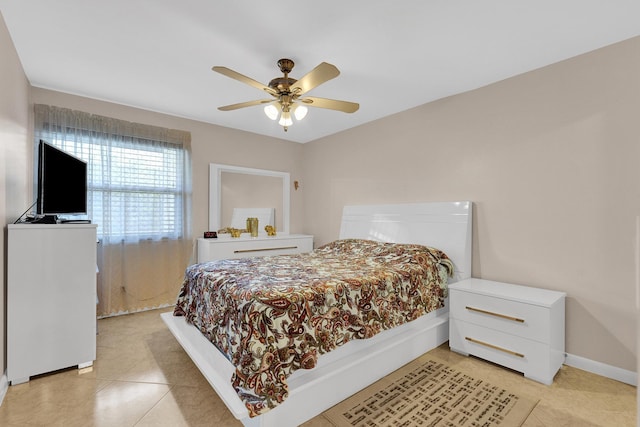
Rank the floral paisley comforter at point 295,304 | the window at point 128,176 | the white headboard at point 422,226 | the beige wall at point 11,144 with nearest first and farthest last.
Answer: the floral paisley comforter at point 295,304 → the beige wall at point 11,144 → the white headboard at point 422,226 → the window at point 128,176

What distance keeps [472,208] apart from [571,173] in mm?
819

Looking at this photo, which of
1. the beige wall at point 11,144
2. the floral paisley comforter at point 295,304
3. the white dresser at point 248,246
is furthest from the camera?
the white dresser at point 248,246

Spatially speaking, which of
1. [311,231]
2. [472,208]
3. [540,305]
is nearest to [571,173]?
[472,208]

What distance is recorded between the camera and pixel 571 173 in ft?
7.95

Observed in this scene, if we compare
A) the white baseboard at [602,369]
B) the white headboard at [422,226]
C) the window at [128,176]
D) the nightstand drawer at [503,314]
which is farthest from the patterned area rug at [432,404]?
the window at [128,176]

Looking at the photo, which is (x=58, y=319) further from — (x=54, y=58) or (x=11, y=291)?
(x=54, y=58)

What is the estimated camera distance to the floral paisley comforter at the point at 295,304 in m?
1.60

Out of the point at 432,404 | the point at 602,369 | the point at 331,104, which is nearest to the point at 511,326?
the point at 602,369

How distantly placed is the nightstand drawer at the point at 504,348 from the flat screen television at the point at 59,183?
339 cm

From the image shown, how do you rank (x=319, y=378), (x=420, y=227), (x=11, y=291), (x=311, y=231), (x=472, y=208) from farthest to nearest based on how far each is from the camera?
1. (x=311, y=231)
2. (x=420, y=227)
3. (x=472, y=208)
4. (x=11, y=291)
5. (x=319, y=378)

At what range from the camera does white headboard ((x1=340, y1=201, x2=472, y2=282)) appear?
2988 mm

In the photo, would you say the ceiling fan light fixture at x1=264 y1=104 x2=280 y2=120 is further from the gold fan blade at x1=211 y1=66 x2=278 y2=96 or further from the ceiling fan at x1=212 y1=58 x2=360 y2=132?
the gold fan blade at x1=211 y1=66 x2=278 y2=96

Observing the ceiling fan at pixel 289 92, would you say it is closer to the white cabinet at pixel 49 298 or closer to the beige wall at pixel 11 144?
the beige wall at pixel 11 144

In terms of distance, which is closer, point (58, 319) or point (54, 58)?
point (58, 319)
